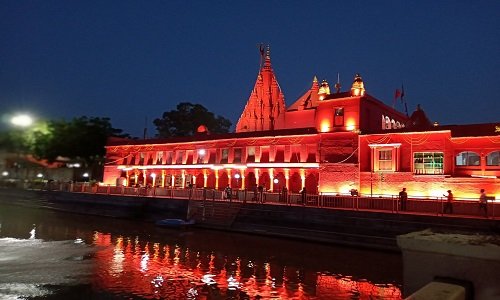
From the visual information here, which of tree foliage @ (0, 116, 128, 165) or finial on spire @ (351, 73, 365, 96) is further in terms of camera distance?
tree foliage @ (0, 116, 128, 165)

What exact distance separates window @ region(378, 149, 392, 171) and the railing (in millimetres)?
2576

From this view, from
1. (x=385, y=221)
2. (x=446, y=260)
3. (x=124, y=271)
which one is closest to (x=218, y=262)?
(x=124, y=271)

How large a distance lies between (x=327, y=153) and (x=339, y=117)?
11.1 ft

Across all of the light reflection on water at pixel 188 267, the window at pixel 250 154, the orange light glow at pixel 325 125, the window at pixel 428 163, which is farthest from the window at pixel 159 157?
the window at pixel 428 163

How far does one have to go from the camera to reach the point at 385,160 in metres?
31.2

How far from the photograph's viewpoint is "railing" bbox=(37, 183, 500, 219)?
23.4 metres

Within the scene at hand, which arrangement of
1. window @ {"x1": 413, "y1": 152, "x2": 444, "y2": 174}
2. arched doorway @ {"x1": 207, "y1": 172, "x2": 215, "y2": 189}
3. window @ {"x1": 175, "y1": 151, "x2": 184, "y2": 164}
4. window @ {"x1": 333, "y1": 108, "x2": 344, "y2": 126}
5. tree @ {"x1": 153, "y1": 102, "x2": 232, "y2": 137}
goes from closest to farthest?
window @ {"x1": 413, "y1": 152, "x2": 444, "y2": 174} → window @ {"x1": 333, "y1": 108, "x2": 344, "y2": 126} → arched doorway @ {"x1": 207, "y1": 172, "x2": 215, "y2": 189} → window @ {"x1": 175, "y1": 151, "x2": 184, "y2": 164} → tree @ {"x1": 153, "y1": 102, "x2": 232, "y2": 137}

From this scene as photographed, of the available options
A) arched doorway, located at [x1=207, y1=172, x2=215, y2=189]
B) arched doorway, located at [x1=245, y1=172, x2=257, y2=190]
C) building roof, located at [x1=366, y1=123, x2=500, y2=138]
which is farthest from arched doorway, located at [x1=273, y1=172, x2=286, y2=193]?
building roof, located at [x1=366, y1=123, x2=500, y2=138]

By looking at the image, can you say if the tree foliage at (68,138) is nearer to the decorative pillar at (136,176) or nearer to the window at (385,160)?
the decorative pillar at (136,176)

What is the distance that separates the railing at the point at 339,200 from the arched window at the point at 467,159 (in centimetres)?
346

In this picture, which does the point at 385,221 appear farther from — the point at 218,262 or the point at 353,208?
the point at 218,262

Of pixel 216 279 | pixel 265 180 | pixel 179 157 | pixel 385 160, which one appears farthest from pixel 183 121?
pixel 216 279

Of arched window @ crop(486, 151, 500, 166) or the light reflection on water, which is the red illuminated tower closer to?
the light reflection on water

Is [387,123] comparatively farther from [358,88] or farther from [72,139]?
[72,139]
